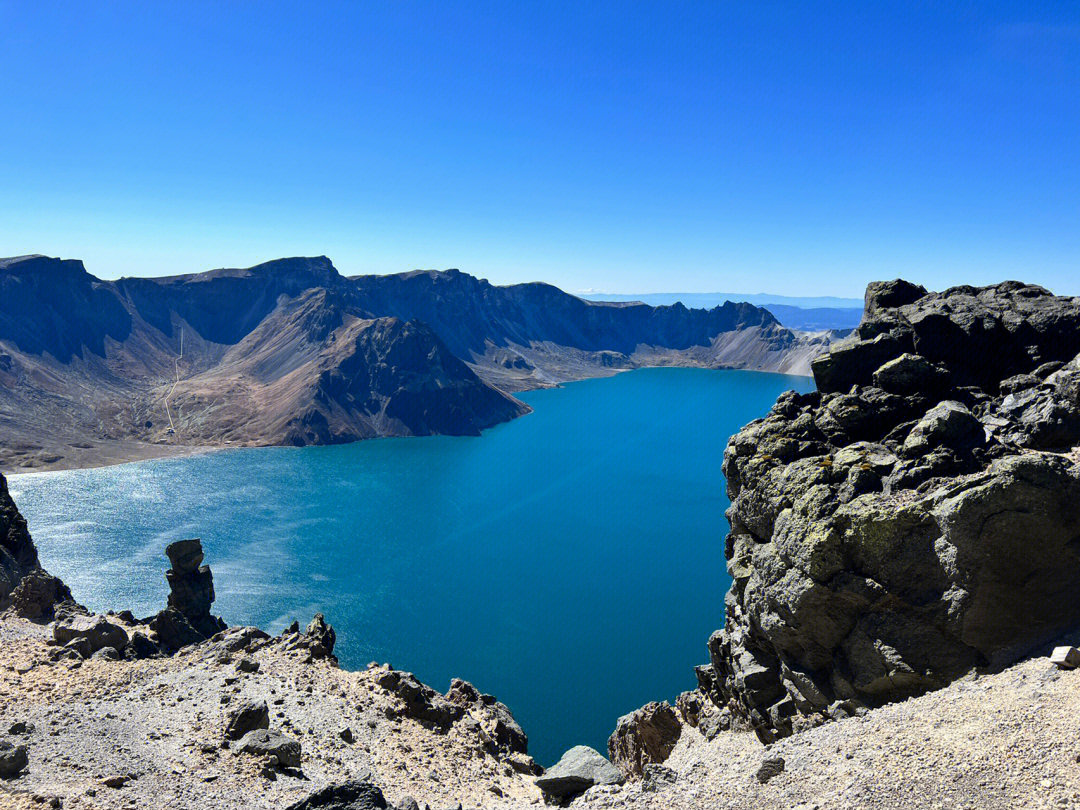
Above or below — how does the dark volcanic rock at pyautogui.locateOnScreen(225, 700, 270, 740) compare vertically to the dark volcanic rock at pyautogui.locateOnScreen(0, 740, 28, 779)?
below

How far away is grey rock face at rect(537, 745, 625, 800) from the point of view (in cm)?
2598

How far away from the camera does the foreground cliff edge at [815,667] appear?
59.2 feet

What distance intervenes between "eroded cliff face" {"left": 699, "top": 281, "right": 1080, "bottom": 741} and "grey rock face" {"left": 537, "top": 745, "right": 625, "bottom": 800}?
22.8 feet

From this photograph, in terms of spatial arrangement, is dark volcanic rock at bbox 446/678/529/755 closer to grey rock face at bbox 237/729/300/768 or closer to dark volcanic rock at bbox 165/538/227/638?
grey rock face at bbox 237/729/300/768

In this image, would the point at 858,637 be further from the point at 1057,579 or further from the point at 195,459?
the point at 195,459

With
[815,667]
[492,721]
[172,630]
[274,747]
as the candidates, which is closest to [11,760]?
[274,747]

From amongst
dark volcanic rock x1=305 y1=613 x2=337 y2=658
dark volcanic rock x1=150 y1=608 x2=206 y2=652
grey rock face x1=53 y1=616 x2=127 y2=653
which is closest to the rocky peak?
dark volcanic rock x1=150 y1=608 x2=206 y2=652

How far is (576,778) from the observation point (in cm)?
2608

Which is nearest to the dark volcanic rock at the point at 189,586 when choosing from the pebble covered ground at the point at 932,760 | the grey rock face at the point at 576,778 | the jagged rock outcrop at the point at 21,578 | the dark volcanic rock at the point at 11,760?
the jagged rock outcrop at the point at 21,578

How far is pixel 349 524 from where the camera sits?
122938mm

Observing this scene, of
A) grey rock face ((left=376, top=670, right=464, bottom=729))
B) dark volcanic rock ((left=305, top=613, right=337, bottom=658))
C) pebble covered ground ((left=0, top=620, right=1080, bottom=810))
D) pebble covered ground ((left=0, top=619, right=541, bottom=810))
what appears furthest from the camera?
dark volcanic rock ((left=305, top=613, right=337, bottom=658))

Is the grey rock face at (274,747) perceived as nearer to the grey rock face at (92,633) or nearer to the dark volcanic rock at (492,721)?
the dark volcanic rock at (492,721)

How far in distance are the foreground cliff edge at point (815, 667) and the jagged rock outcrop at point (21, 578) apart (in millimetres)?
194

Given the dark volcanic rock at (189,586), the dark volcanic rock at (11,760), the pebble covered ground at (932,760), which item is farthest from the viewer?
the dark volcanic rock at (189,586)
